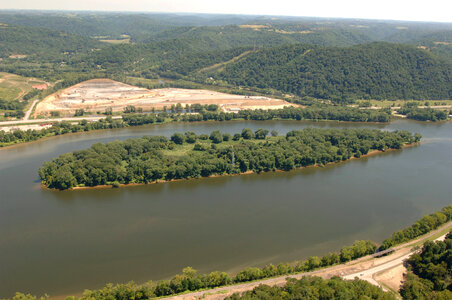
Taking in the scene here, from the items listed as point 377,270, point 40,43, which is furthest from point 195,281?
point 40,43

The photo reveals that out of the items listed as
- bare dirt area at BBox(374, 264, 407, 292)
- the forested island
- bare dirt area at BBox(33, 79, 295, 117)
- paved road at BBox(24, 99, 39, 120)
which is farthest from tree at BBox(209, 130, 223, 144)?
Answer: paved road at BBox(24, 99, 39, 120)

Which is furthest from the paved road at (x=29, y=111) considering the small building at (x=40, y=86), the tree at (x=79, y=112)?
the small building at (x=40, y=86)

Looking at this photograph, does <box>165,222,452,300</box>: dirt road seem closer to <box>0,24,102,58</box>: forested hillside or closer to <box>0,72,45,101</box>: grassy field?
<box>0,72,45,101</box>: grassy field

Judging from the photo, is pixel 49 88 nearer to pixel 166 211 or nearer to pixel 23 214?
pixel 23 214

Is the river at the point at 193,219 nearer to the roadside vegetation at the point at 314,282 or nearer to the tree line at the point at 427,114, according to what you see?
the roadside vegetation at the point at 314,282

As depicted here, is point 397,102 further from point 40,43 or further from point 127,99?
point 40,43

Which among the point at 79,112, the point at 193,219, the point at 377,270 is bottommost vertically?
the point at 193,219
